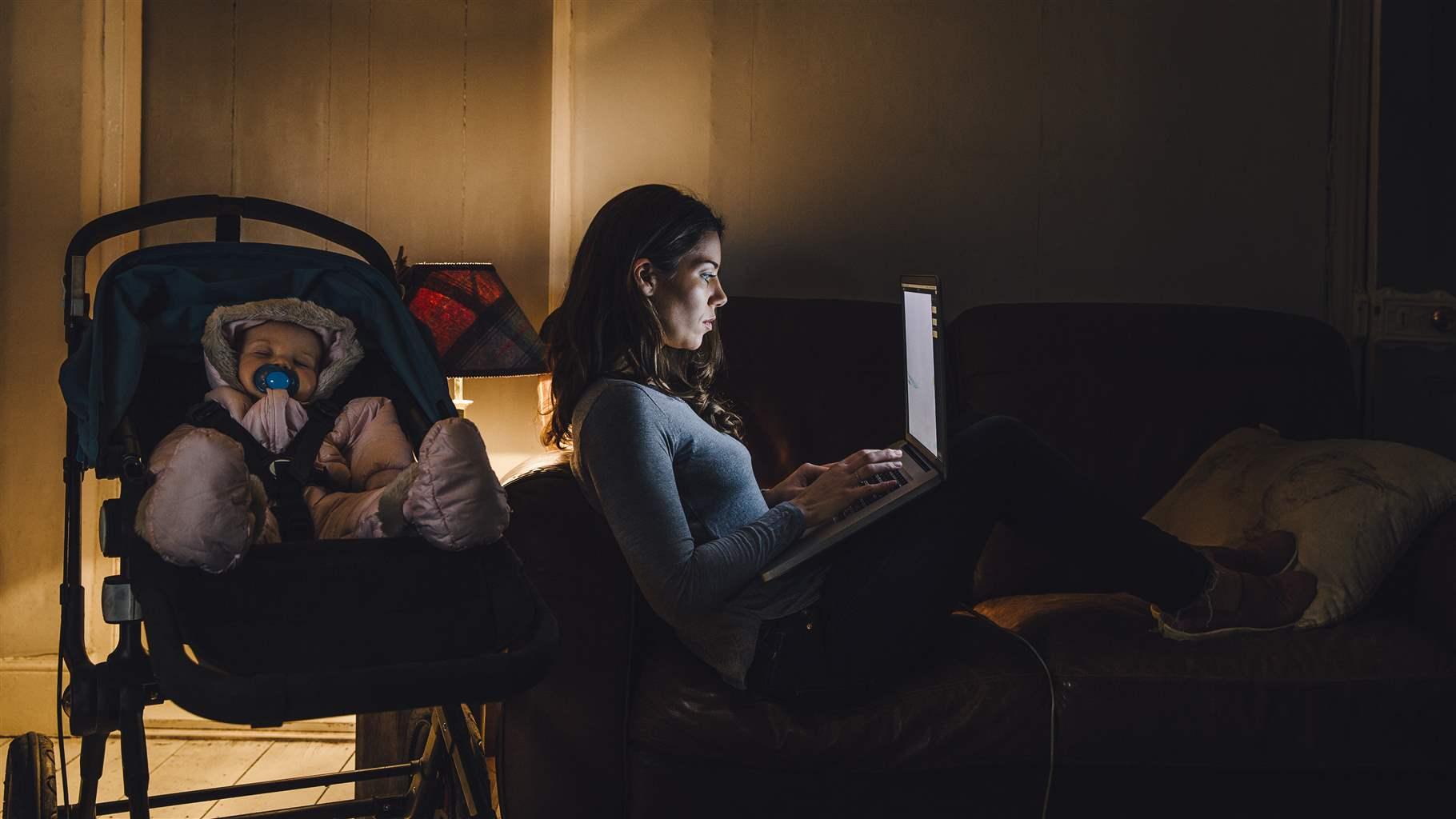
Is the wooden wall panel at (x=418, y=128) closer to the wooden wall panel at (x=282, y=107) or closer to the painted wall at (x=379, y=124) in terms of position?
the painted wall at (x=379, y=124)

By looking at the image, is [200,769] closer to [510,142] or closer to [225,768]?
[225,768]

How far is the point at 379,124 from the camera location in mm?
2467

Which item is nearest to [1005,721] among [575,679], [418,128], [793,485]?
[793,485]

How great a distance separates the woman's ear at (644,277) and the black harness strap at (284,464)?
0.48 meters

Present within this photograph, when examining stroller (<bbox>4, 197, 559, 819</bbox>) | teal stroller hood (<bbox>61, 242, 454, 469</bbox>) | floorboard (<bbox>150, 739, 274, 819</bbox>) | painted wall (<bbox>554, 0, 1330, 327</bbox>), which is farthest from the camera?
painted wall (<bbox>554, 0, 1330, 327</bbox>)

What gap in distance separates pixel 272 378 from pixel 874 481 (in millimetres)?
857

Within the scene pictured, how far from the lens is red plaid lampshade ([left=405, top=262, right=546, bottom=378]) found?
2.10 metres

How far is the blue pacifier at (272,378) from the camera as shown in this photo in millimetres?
1419

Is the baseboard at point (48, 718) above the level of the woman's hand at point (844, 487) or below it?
below

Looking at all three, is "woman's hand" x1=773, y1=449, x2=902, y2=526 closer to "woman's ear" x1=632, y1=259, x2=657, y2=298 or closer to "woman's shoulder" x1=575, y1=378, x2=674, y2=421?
"woman's shoulder" x1=575, y1=378, x2=674, y2=421

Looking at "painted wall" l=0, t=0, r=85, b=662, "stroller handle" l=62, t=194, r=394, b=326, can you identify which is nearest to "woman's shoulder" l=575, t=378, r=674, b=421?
"stroller handle" l=62, t=194, r=394, b=326

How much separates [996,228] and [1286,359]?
2.30 feet

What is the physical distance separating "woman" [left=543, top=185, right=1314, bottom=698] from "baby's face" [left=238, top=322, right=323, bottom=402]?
0.35 meters

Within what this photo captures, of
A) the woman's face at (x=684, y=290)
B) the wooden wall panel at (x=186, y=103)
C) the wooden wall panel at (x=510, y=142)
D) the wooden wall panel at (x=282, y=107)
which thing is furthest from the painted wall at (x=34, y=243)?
the woman's face at (x=684, y=290)
